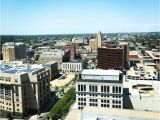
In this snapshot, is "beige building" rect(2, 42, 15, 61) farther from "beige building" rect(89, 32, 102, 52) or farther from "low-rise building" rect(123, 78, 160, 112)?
"low-rise building" rect(123, 78, 160, 112)

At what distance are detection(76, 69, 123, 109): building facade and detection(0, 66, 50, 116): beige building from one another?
4.81 metres

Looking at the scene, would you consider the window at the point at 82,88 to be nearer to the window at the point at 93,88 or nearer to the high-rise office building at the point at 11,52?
the window at the point at 93,88

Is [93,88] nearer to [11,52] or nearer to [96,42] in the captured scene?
[11,52]

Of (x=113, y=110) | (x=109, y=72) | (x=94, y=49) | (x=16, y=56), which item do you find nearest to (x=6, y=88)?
(x=109, y=72)

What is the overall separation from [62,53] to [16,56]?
8263 millimetres

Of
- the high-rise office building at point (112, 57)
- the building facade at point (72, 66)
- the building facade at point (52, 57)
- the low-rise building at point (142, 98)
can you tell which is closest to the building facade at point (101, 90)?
the low-rise building at point (142, 98)

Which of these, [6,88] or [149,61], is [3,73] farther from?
[149,61]

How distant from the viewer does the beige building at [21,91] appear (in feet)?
66.4

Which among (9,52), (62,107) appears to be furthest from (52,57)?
(62,107)

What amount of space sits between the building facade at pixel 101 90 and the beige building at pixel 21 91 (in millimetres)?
4806

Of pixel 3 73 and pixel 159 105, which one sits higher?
pixel 3 73

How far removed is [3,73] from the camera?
20438mm

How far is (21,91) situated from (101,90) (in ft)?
22.6

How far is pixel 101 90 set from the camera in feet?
57.4
